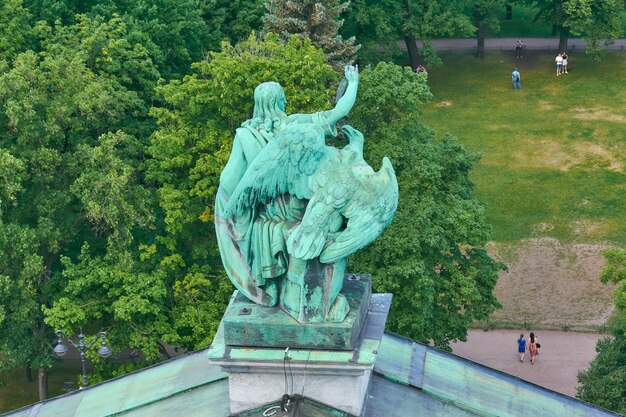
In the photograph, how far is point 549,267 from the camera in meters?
52.0

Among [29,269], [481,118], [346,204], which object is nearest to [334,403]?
[346,204]

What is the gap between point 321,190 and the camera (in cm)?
2159

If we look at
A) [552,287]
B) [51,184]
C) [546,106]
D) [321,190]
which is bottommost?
[552,287]

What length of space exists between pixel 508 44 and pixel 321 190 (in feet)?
205

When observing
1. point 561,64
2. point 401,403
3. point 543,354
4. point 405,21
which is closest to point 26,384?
point 543,354

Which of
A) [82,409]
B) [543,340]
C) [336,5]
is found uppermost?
[336,5]

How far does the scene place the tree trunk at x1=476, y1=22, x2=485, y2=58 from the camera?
77.4 m

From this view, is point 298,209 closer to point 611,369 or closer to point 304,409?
point 304,409

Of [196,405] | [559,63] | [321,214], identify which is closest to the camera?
[321,214]

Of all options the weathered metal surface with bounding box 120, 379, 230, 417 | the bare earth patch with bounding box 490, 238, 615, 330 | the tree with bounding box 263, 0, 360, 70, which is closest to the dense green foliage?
the bare earth patch with bounding box 490, 238, 615, 330

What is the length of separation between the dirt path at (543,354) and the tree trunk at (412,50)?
29966 mm

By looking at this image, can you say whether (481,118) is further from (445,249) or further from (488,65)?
(445,249)

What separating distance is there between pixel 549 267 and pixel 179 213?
18.2 m

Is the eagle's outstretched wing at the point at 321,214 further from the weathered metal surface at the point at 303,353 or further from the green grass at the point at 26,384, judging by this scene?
the green grass at the point at 26,384
